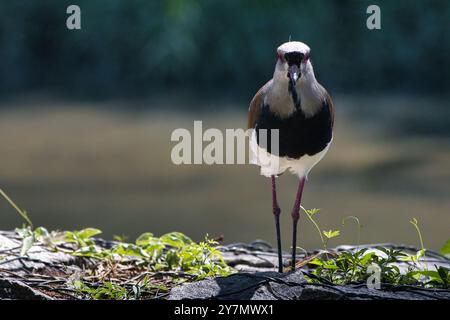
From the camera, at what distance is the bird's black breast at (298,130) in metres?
1.93

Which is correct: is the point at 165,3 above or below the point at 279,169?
above

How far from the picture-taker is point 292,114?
1917mm

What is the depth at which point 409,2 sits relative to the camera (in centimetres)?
688

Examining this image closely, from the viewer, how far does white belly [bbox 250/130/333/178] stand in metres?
2.01

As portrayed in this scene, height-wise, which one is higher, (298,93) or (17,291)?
(298,93)

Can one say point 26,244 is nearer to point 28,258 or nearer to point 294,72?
point 28,258

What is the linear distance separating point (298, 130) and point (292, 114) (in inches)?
1.5

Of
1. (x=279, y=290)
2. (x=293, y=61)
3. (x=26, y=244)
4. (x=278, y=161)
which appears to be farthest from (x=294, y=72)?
(x=26, y=244)

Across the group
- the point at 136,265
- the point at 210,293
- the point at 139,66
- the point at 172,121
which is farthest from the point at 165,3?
the point at 210,293

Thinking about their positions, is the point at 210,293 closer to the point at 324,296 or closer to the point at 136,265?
the point at 324,296

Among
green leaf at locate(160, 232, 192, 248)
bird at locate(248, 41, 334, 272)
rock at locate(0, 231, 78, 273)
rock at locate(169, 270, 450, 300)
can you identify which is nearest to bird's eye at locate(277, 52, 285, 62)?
bird at locate(248, 41, 334, 272)

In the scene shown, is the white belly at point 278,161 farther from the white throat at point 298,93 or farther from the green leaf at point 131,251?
the green leaf at point 131,251

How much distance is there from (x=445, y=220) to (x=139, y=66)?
12.2 ft

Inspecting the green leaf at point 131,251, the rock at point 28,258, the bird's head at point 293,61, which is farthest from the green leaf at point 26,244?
the bird's head at point 293,61
